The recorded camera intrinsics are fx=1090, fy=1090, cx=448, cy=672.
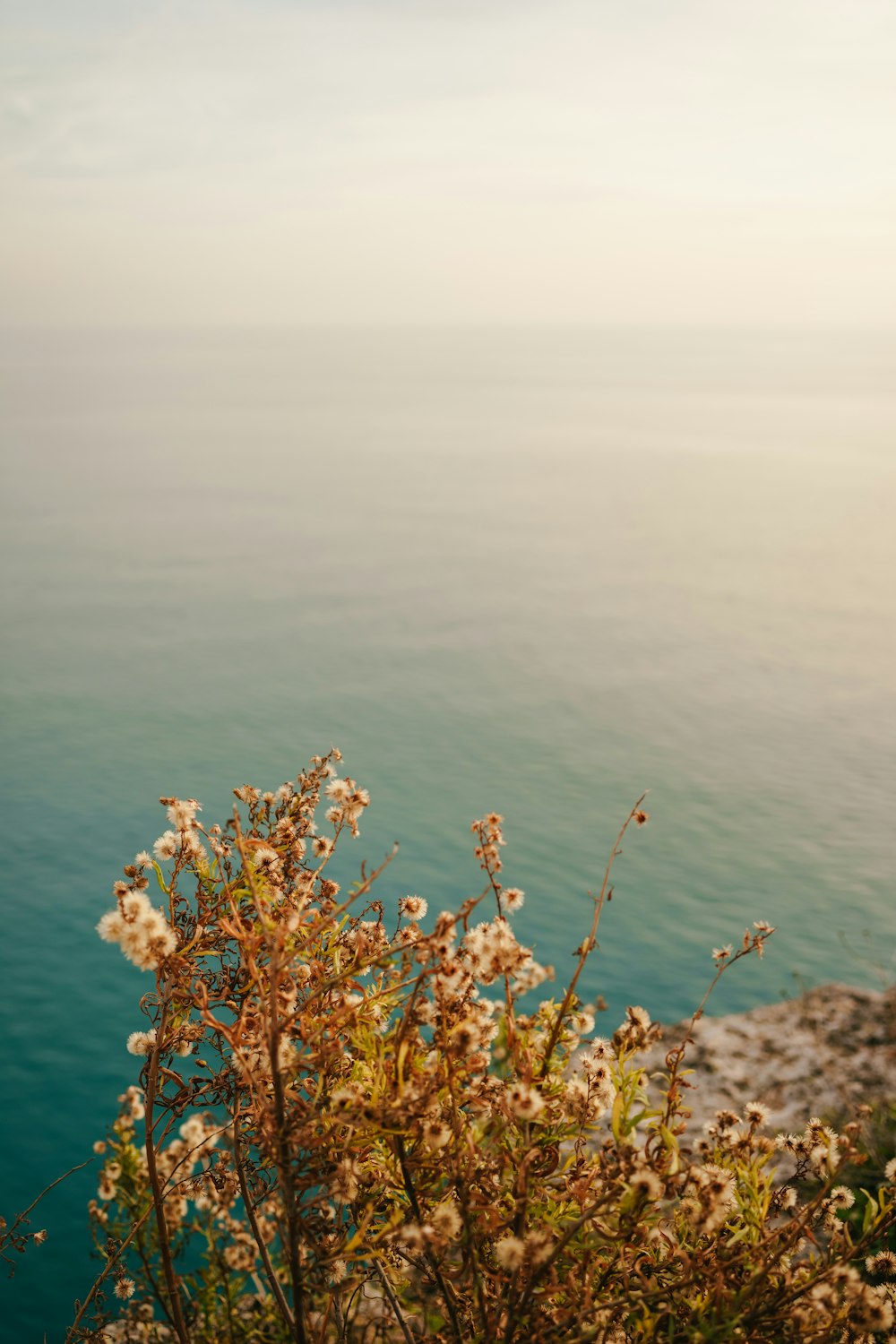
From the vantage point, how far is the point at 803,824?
2250 cm

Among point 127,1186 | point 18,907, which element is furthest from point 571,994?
point 18,907

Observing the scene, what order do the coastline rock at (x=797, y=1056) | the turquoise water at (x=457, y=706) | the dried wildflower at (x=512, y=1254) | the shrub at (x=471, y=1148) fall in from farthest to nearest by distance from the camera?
the turquoise water at (x=457, y=706) < the coastline rock at (x=797, y=1056) < the shrub at (x=471, y=1148) < the dried wildflower at (x=512, y=1254)

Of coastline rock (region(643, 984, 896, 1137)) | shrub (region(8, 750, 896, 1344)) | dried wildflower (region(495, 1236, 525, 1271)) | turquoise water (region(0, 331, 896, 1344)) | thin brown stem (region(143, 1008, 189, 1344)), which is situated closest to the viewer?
dried wildflower (region(495, 1236, 525, 1271))

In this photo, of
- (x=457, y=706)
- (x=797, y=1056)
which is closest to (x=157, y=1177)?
(x=797, y=1056)

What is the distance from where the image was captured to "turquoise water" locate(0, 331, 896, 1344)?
1720 centimetres

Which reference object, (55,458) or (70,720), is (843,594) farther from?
(55,458)

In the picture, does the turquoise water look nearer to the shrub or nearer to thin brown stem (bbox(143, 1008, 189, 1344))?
thin brown stem (bbox(143, 1008, 189, 1344))

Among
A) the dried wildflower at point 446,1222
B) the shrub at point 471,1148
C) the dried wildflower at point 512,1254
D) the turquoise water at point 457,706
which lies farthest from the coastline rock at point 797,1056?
the dried wildflower at point 512,1254

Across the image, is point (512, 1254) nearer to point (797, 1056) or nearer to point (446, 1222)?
point (446, 1222)

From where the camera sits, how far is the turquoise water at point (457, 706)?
17203 mm

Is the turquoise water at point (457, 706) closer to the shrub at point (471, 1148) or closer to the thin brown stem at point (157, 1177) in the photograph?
the thin brown stem at point (157, 1177)

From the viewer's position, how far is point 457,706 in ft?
93.6

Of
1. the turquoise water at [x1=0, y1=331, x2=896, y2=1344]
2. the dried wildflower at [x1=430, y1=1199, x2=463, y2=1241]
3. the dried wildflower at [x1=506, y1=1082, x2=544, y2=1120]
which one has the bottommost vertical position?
the dried wildflower at [x1=430, y1=1199, x2=463, y2=1241]

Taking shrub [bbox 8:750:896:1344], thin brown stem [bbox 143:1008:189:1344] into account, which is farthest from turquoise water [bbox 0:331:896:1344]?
shrub [bbox 8:750:896:1344]
